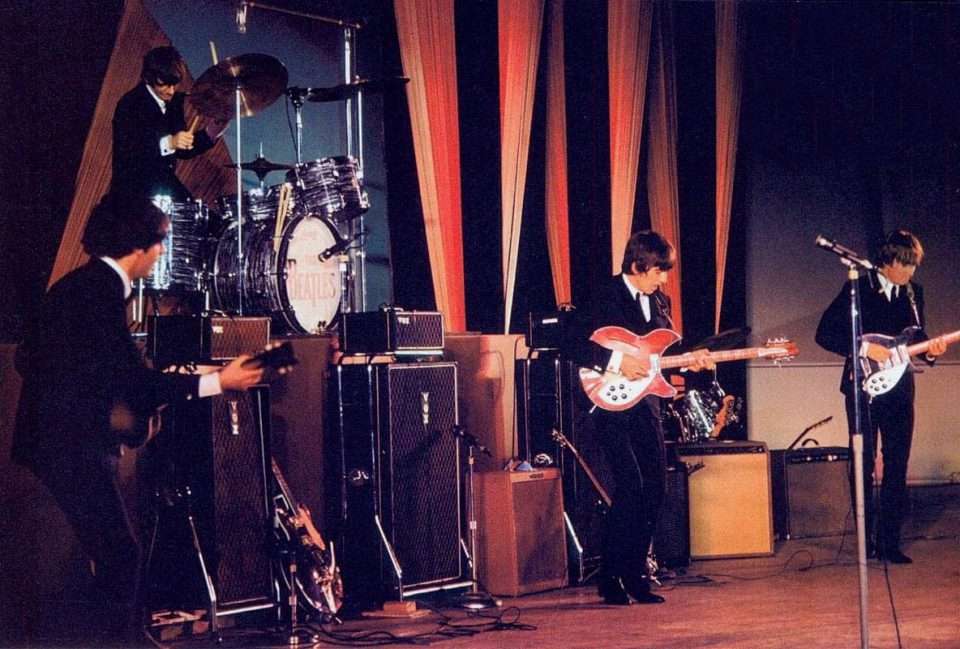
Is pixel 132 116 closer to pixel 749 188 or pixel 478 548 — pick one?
pixel 478 548

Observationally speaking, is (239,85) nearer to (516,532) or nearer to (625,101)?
(516,532)

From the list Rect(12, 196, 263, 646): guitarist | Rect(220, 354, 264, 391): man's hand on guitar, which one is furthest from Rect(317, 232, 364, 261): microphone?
Rect(12, 196, 263, 646): guitarist

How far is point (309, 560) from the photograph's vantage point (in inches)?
205

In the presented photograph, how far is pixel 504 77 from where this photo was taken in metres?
7.25

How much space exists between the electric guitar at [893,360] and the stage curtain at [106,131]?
3.96 m

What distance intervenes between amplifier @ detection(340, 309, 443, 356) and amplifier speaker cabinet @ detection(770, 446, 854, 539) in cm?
267

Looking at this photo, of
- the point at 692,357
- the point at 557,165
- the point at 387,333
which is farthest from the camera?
the point at 557,165

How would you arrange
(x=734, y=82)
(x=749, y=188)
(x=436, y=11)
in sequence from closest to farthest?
1. (x=436, y=11)
2. (x=734, y=82)
3. (x=749, y=188)

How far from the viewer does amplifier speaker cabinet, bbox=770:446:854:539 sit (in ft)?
24.1

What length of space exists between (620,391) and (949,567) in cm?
233

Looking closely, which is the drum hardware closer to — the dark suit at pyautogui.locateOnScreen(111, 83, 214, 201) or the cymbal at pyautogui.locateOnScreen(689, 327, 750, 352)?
the dark suit at pyautogui.locateOnScreen(111, 83, 214, 201)

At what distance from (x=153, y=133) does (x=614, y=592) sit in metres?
3.15

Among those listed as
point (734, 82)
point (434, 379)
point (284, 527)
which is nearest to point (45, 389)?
point (284, 527)

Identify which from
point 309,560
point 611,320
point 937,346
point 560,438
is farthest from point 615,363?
point 937,346
